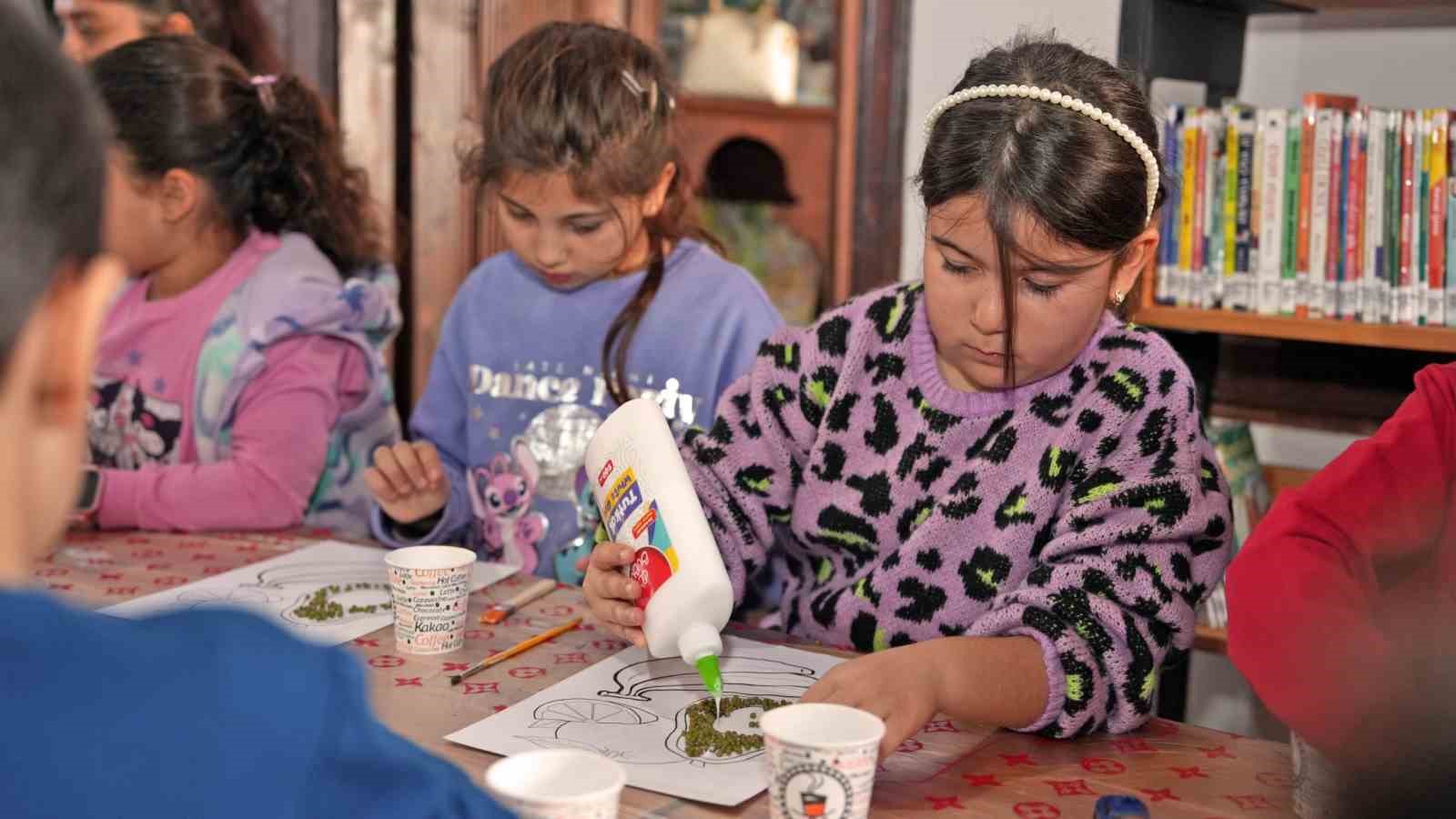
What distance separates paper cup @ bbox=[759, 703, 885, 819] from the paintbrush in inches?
19.9

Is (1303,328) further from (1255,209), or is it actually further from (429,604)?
(429,604)

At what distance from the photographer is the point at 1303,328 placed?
1.78 metres

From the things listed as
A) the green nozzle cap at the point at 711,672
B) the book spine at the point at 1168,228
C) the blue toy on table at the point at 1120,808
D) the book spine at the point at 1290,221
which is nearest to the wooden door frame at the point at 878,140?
the book spine at the point at 1168,228

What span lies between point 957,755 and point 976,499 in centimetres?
29

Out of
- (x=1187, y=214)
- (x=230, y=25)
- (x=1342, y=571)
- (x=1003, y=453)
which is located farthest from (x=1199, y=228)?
(x=230, y=25)

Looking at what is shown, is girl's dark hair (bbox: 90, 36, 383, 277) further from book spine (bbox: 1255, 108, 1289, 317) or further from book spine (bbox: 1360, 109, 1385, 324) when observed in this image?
book spine (bbox: 1360, 109, 1385, 324)

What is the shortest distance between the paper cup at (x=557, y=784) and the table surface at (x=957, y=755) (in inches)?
4.0

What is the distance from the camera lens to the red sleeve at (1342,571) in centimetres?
97

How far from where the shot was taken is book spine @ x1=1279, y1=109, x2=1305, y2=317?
1.80 meters

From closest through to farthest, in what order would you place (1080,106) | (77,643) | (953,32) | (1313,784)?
(77,643) → (1313,784) → (1080,106) → (953,32)

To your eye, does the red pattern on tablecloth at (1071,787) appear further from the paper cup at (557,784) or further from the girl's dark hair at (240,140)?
the girl's dark hair at (240,140)

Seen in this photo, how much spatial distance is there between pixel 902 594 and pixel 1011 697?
9.5 inches

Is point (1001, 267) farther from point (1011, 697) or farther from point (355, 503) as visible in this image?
point (355, 503)

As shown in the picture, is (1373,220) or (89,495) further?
(1373,220)
